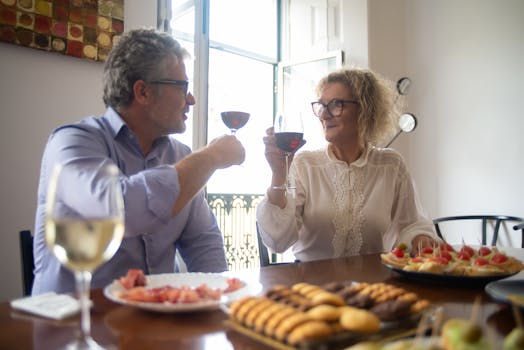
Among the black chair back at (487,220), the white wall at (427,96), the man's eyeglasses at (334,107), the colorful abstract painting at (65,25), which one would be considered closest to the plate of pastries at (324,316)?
the man's eyeglasses at (334,107)

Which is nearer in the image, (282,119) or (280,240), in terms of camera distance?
(282,119)

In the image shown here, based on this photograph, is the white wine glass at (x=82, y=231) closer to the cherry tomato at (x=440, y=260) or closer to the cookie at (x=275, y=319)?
the cookie at (x=275, y=319)

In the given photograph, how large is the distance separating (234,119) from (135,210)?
0.55 m

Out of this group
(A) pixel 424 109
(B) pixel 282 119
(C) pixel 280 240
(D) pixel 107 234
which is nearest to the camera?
(D) pixel 107 234

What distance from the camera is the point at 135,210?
1.01 meters

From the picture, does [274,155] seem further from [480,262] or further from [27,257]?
[27,257]

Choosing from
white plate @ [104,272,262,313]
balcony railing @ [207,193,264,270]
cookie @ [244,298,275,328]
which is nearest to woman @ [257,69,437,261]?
white plate @ [104,272,262,313]

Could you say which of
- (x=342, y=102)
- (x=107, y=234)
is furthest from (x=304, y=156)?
(x=107, y=234)

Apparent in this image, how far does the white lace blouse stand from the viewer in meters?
1.79

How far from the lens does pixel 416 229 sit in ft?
5.53

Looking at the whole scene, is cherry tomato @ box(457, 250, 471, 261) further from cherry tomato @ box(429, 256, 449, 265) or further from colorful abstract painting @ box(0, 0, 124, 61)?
colorful abstract painting @ box(0, 0, 124, 61)

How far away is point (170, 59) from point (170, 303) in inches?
39.3

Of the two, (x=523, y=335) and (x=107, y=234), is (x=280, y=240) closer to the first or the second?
(x=107, y=234)

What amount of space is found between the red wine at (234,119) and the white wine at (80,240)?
3.06 ft
